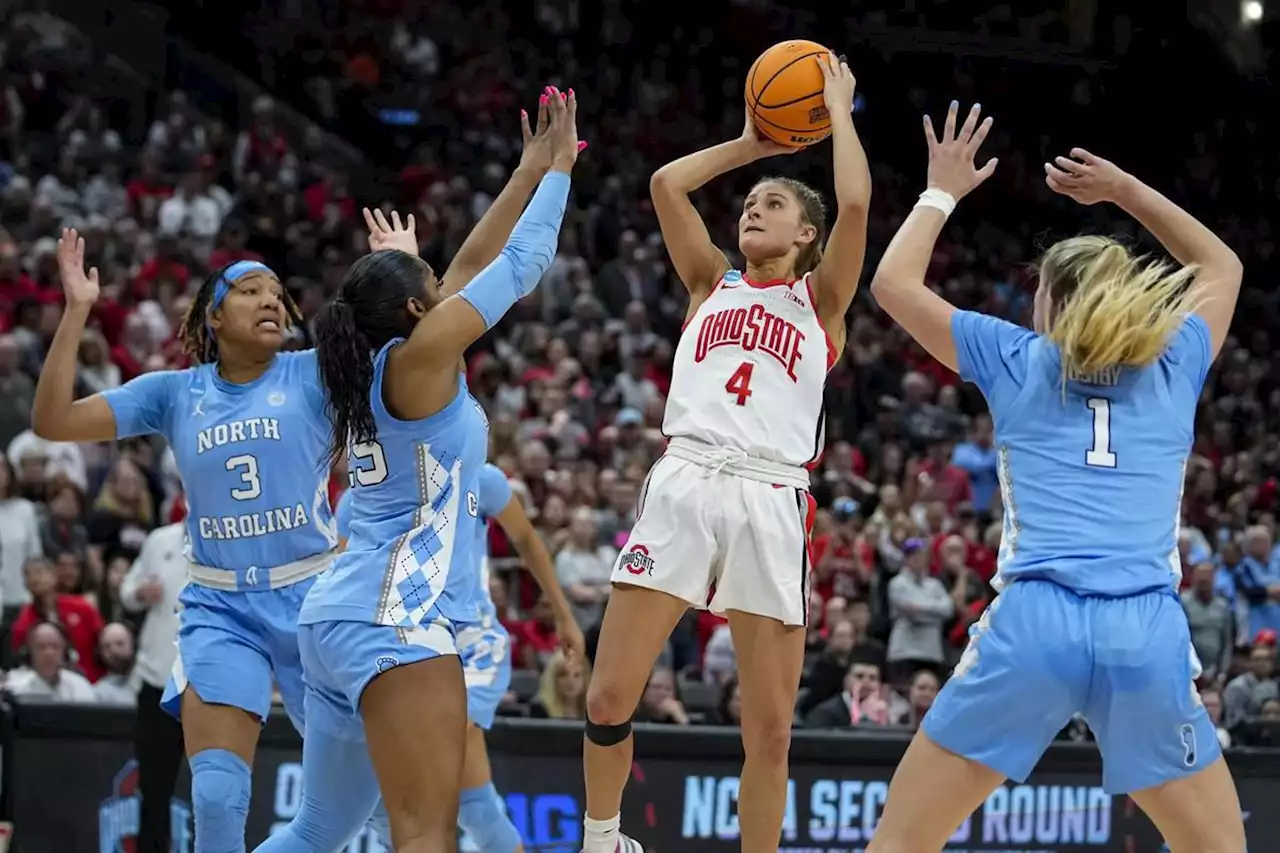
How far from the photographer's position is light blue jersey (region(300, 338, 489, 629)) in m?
4.97

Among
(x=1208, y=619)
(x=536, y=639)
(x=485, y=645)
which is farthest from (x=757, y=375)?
(x=1208, y=619)

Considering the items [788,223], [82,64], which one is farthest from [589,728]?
[82,64]

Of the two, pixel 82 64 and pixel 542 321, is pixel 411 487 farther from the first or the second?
pixel 82 64

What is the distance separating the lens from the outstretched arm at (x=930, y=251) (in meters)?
4.65

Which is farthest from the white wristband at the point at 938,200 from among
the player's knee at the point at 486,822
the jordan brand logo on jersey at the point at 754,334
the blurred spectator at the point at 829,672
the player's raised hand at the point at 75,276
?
the blurred spectator at the point at 829,672

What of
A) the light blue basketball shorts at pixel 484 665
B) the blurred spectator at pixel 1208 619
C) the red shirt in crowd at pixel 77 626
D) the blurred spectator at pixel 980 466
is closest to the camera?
the light blue basketball shorts at pixel 484 665

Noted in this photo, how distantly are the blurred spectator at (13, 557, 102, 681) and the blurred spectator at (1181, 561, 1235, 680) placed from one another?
24.5 ft

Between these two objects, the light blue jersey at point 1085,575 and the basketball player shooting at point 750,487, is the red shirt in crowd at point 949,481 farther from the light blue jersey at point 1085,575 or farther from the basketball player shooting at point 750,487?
the light blue jersey at point 1085,575

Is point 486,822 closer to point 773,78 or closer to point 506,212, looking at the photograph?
point 506,212

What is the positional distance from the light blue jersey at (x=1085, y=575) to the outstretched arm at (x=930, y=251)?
7 centimetres

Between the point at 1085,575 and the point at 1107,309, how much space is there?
654 millimetres

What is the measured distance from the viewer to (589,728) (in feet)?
18.9

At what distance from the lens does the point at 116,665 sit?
10328mm

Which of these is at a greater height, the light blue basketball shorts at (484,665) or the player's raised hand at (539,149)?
the player's raised hand at (539,149)
